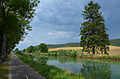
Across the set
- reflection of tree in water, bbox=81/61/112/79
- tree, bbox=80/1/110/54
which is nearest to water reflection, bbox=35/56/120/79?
reflection of tree in water, bbox=81/61/112/79

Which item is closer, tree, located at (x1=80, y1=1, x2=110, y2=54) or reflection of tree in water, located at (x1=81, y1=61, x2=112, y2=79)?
reflection of tree in water, located at (x1=81, y1=61, x2=112, y2=79)

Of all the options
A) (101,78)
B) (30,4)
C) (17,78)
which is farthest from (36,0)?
(101,78)

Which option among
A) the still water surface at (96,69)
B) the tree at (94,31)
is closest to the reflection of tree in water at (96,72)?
the still water surface at (96,69)

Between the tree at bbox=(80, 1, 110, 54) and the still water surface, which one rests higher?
the tree at bbox=(80, 1, 110, 54)

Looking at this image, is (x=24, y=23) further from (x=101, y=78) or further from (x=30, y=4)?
(x=101, y=78)

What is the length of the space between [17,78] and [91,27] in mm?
42099

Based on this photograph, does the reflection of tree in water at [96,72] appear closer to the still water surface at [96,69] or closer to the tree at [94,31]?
the still water surface at [96,69]

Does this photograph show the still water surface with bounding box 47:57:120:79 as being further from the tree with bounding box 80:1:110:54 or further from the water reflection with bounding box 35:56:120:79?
the tree with bounding box 80:1:110:54

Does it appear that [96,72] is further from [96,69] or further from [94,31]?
[94,31]

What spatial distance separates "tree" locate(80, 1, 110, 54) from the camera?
47.8 metres

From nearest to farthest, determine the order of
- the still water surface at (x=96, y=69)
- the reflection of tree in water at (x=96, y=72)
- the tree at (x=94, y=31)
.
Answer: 1. the reflection of tree in water at (x=96, y=72)
2. the still water surface at (x=96, y=69)
3. the tree at (x=94, y=31)

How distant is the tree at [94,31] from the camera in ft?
157

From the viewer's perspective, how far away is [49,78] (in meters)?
Answer: 11.7

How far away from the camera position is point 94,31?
→ 5109 cm
